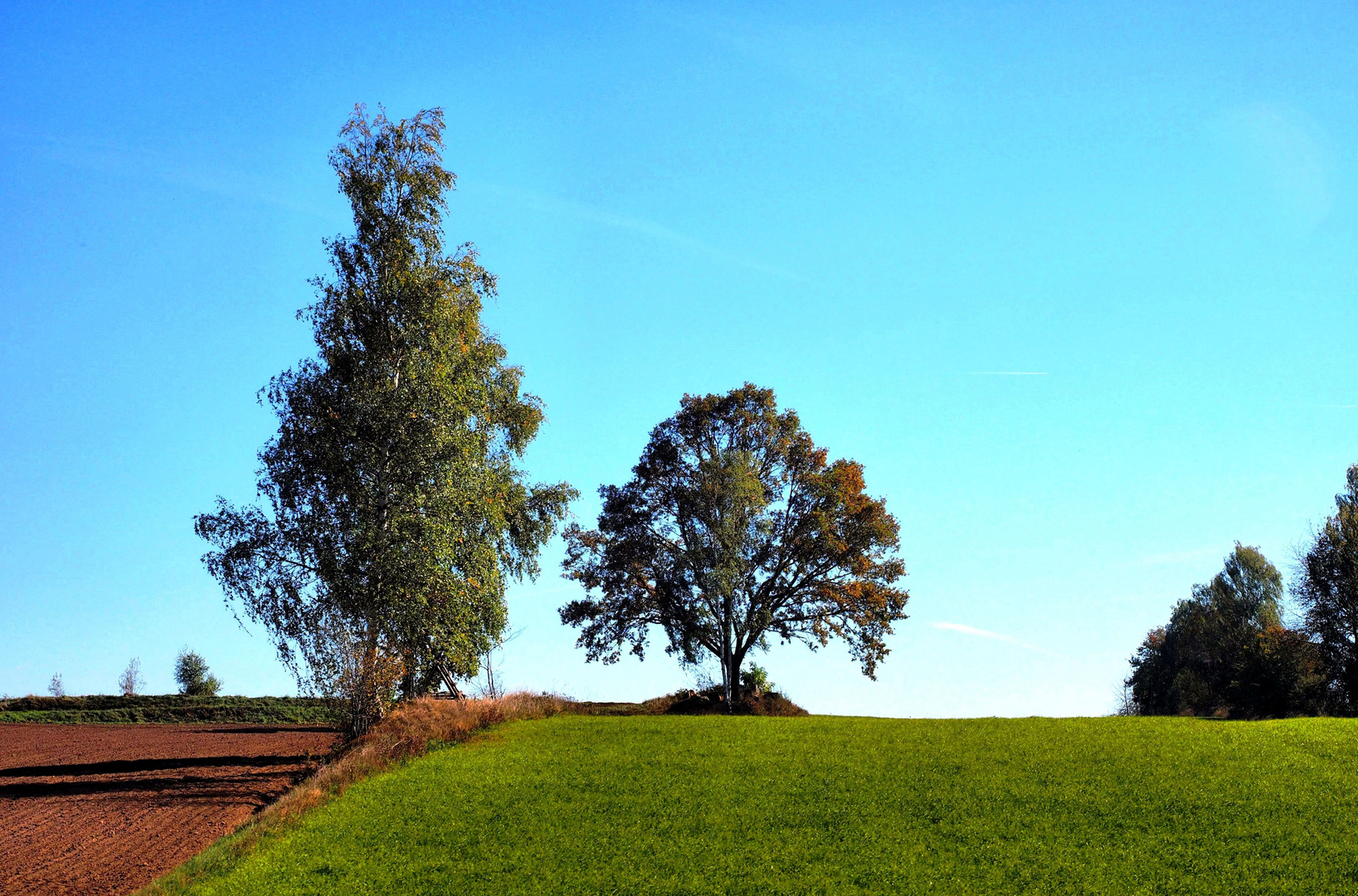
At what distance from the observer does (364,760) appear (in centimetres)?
2116

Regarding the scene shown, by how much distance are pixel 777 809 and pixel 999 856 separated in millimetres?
4020

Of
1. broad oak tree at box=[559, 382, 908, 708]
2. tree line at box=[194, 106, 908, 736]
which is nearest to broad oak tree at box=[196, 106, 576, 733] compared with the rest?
tree line at box=[194, 106, 908, 736]

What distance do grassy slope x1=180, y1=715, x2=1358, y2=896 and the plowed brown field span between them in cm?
273

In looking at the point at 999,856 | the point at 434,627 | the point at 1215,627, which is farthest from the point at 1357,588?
the point at 434,627

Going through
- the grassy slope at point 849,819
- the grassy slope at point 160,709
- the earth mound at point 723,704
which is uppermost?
the grassy slope at point 160,709

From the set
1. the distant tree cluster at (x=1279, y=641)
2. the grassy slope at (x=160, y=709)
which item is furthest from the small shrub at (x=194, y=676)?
the distant tree cluster at (x=1279, y=641)

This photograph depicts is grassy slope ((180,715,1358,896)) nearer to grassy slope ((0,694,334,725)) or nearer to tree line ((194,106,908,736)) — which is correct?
tree line ((194,106,908,736))

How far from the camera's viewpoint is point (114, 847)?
58.0ft

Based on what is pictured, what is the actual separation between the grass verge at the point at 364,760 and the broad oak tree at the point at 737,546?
9.51 m

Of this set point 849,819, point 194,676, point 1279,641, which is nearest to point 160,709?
point 194,676

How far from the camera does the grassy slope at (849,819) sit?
47.1 ft

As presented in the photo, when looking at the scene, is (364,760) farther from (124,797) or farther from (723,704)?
(723,704)

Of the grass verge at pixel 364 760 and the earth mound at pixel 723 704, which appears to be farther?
the earth mound at pixel 723 704

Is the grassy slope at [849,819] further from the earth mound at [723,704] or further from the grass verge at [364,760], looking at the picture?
the earth mound at [723,704]
